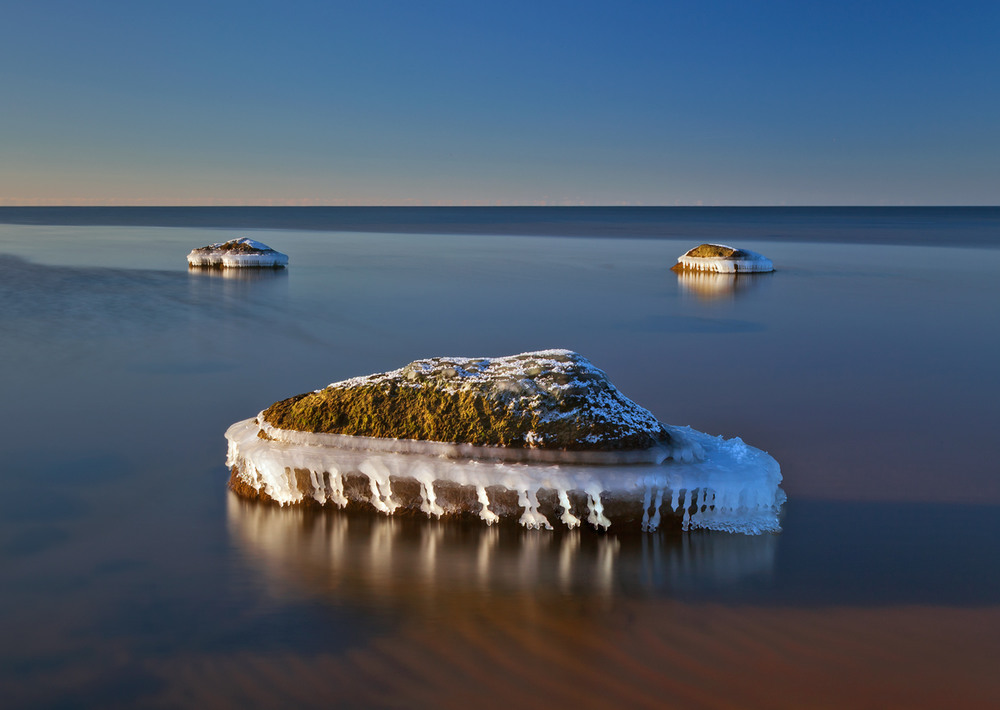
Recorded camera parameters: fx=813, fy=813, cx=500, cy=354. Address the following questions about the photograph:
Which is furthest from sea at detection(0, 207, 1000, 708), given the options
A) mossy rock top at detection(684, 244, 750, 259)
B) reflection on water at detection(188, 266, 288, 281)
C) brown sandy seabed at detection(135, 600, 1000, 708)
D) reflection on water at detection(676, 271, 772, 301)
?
mossy rock top at detection(684, 244, 750, 259)

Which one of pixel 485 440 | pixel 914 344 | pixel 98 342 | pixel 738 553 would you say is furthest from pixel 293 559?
pixel 914 344

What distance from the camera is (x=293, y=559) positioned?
453cm

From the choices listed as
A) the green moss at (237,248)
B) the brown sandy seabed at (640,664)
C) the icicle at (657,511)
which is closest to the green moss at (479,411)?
the icicle at (657,511)

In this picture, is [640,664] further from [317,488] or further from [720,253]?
[720,253]

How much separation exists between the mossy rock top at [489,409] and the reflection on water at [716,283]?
13112 millimetres

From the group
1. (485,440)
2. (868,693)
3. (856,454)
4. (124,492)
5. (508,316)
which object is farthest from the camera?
(508,316)

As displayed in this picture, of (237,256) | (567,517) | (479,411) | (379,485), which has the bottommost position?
(567,517)

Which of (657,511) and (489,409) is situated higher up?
(489,409)

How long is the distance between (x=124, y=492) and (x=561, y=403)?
309 cm

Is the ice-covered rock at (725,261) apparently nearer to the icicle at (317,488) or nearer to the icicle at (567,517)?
the icicle at (567,517)

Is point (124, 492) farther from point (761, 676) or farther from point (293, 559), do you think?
point (761, 676)

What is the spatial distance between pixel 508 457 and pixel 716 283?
17220mm

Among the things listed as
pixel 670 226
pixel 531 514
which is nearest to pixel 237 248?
pixel 531 514

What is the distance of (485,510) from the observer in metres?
4.83
